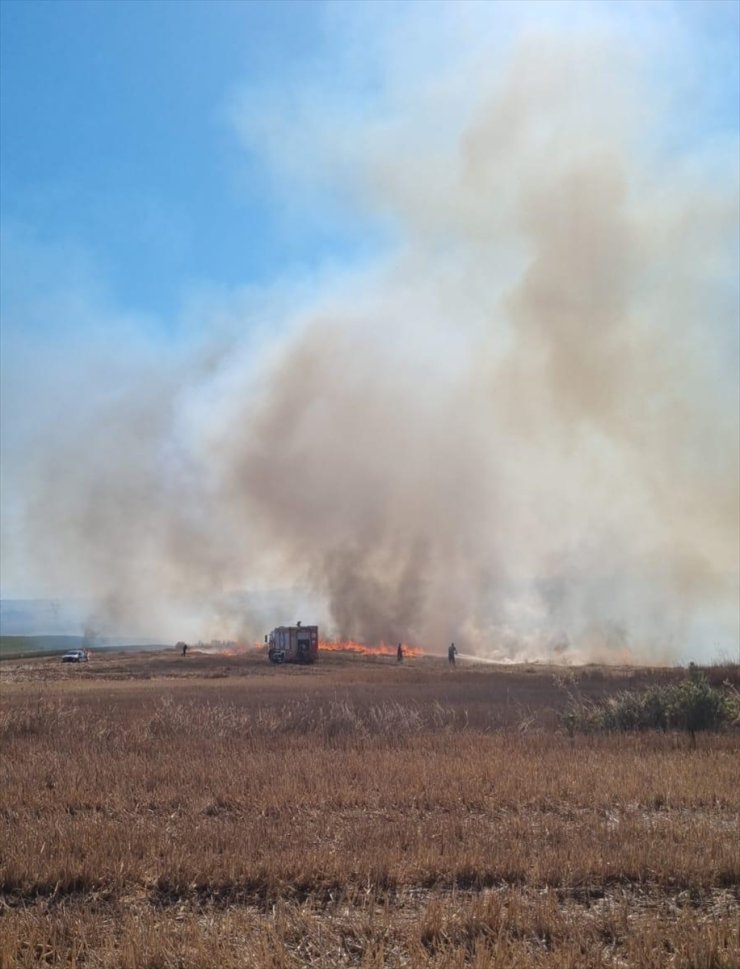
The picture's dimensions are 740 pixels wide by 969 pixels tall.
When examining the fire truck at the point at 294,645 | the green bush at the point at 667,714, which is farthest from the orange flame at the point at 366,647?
the green bush at the point at 667,714

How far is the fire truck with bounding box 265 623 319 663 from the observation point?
54.2 meters

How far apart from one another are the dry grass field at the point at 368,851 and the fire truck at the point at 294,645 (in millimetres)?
41231

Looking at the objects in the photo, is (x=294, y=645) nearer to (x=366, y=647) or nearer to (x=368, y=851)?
(x=366, y=647)

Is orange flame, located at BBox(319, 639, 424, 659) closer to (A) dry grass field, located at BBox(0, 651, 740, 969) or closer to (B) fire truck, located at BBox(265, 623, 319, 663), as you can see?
(B) fire truck, located at BBox(265, 623, 319, 663)

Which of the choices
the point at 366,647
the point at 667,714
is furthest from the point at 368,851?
the point at 366,647

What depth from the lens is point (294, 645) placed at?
5516 cm

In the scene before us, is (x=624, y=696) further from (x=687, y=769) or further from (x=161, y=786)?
(x=161, y=786)

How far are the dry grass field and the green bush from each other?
1757mm

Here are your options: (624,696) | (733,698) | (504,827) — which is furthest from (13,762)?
(733,698)

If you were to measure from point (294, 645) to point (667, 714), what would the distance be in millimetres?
41703

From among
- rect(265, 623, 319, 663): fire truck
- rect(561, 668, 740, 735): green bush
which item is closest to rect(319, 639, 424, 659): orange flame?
rect(265, 623, 319, 663): fire truck

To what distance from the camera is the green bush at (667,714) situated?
15.3 meters

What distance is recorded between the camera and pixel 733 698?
54.8ft

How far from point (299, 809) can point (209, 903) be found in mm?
2622
